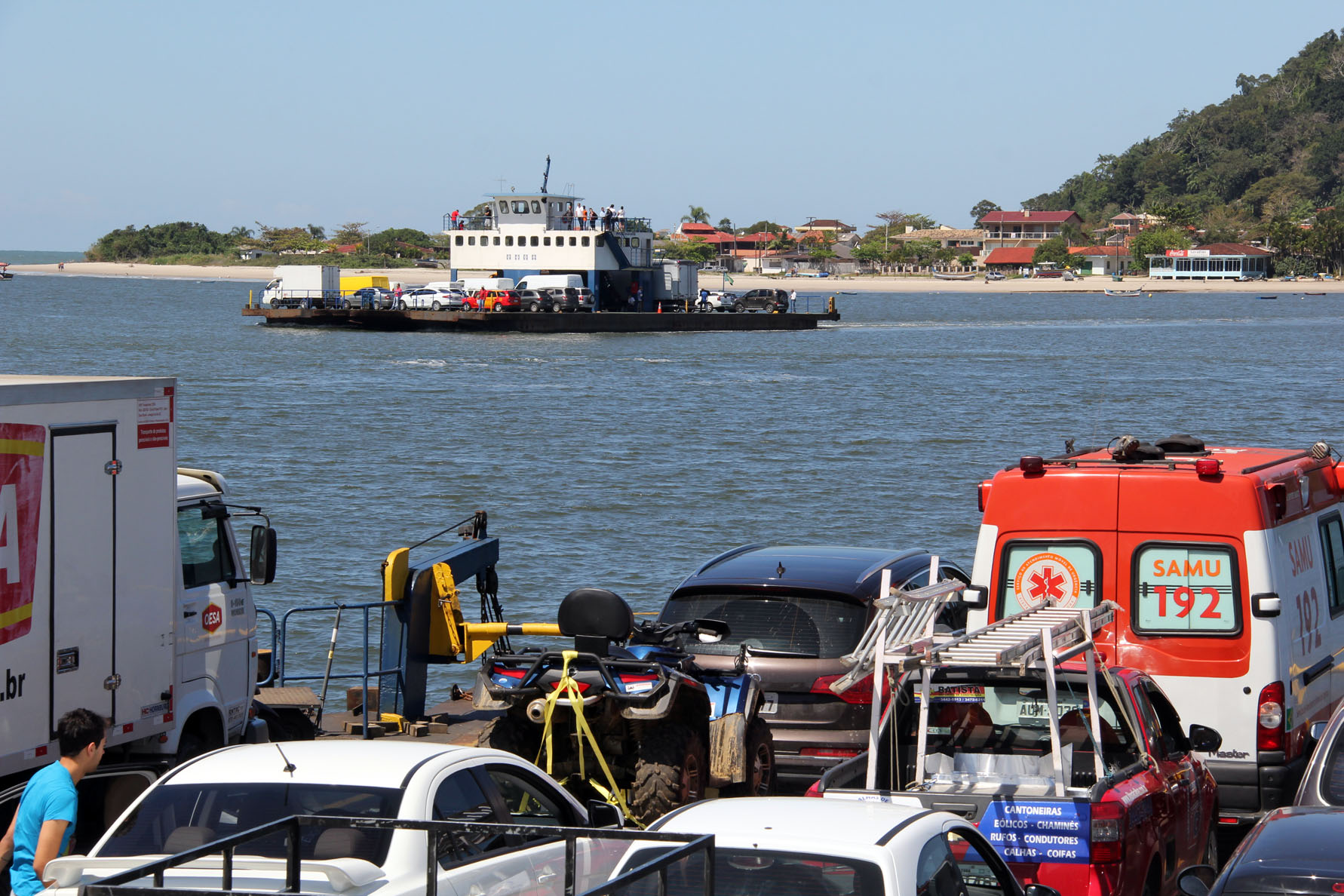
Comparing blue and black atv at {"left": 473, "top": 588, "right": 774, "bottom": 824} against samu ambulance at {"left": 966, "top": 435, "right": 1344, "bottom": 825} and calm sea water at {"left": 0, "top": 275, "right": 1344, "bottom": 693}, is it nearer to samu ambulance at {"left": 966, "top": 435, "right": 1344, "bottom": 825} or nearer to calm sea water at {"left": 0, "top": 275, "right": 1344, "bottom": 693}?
samu ambulance at {"left": 966, "top": 435, "right": 1344, "bottom": 825}

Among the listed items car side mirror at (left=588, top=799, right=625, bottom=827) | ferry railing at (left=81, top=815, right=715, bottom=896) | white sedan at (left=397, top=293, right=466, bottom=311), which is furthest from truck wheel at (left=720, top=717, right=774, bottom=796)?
white sedan at (left=397, top=293, right=466, bottom=311)

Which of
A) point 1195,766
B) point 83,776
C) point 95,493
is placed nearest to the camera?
point 83,776

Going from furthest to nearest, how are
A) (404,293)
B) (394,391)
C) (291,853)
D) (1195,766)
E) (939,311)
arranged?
(939,311), (404,293), (394,391), (1195,766), (291,853)

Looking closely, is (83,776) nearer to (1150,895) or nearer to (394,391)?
(1150,895)

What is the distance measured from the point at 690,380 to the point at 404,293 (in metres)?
39.1

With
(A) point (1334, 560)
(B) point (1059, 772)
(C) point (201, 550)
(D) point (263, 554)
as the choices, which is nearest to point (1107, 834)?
(B) point (1059, 772)

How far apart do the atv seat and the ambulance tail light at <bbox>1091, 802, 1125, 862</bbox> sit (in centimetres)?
265

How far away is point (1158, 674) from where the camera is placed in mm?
8508

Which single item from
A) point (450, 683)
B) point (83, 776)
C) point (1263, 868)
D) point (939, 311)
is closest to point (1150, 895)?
point (1263, 868)

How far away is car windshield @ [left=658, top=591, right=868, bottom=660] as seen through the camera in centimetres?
877

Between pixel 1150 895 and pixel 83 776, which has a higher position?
pixel 83 776

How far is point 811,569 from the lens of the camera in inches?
370

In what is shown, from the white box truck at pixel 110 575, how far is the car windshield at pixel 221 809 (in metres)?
2.07

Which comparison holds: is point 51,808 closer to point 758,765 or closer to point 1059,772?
point 758,765
